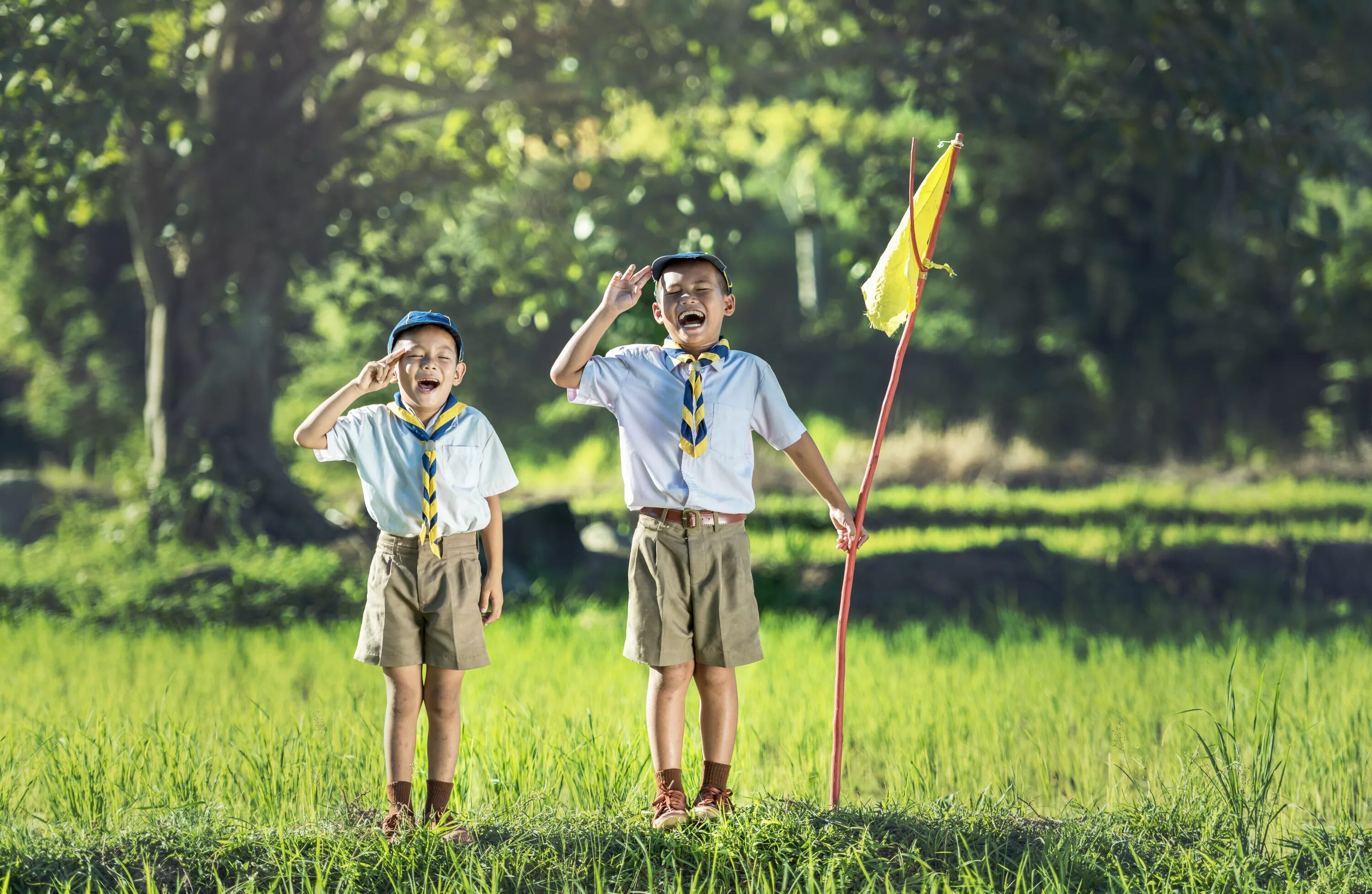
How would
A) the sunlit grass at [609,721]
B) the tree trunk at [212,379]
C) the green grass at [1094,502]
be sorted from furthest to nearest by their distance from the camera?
the green grass at [1094,502]
the tree trunk at [212,379]
the sunlit grass at [609,721]

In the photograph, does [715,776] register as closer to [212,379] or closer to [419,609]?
[419,609]

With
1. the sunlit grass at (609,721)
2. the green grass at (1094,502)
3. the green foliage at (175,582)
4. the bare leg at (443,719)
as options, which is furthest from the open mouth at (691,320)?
the green grass at (1094,502)

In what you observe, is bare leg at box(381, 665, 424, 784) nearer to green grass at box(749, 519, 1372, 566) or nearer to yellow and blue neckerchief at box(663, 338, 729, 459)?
yellow and blue neckerchief at box(663, 338, 729, 459)

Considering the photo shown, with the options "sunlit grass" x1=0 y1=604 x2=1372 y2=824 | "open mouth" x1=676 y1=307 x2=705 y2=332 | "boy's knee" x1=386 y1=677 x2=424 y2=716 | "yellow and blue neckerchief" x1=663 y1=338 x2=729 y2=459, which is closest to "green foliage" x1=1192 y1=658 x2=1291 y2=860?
"sunlit grass" x1=0 y1=604 x2=1372 y2=824

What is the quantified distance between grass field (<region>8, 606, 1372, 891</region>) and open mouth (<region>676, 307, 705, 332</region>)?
1253 mm

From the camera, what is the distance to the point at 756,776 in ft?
14.2

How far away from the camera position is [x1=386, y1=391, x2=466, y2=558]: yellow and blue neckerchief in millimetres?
3424

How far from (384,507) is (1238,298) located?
1815 cm

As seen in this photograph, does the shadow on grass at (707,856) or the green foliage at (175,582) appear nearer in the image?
the shadow on grass at (707,856)

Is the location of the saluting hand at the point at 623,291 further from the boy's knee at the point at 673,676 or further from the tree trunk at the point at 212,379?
the tree trunk at the point at 212,379

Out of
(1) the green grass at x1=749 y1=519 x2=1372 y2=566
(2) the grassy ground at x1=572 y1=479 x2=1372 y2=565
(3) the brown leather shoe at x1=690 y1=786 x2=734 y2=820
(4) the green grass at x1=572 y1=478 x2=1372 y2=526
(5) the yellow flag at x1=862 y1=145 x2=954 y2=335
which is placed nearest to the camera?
(3) the brown leather shoe at x1=690 y1=786 x2=734 y2=820

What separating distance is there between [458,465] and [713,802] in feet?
3.61

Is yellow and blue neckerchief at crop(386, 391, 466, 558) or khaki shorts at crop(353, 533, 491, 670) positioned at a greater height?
yellow and blue neckerchief at crop(386, 391, 466, 558)

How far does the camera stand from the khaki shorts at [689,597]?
11.6ft
